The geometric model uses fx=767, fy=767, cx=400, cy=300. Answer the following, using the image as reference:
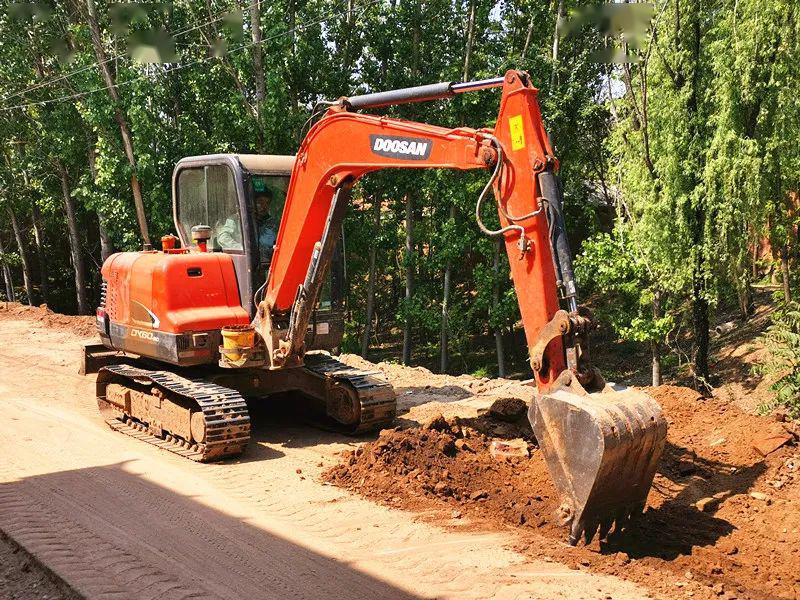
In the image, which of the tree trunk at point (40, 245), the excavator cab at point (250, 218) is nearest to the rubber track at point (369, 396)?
the excavator cab at point (250, 218)

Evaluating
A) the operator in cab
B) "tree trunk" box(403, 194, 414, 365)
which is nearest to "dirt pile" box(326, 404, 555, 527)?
the operator in cab

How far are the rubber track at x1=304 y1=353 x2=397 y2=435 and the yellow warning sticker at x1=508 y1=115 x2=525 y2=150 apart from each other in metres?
3.85

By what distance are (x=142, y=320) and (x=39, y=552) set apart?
344 cm

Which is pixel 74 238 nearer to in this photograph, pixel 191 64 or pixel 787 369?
pixel 191 64

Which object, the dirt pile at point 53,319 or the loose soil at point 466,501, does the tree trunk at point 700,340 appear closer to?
the loose soil at point 466,501

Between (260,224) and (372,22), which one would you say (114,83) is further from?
(260,224)

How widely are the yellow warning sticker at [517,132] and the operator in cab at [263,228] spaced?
11.3 ft

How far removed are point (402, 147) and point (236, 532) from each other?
3.57 metres

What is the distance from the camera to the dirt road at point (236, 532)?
5145 mm

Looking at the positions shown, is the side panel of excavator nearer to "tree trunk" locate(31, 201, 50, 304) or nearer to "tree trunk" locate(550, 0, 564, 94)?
"tree trunk" locate(550, 0, 564, 94)

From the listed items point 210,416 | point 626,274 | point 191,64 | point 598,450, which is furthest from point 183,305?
point 191,64

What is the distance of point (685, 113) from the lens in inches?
538

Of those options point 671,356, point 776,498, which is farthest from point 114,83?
point 776,498

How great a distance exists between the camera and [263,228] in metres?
8.49
